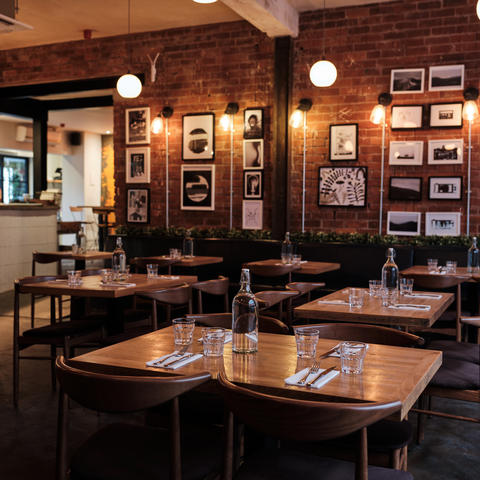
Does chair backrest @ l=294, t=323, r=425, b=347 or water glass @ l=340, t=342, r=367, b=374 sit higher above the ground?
water glass @ l=340, t=342, r=367, b=374

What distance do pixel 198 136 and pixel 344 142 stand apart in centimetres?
198

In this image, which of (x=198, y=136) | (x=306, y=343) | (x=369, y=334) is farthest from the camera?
(x=198, y=136)

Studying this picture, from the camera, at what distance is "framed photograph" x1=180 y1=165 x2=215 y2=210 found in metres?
7.59

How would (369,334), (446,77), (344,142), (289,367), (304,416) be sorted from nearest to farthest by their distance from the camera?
(304,416) → (289,367) → (369,334) → (446,77) → (344,142)

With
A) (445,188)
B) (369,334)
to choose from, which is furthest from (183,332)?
(445,188)

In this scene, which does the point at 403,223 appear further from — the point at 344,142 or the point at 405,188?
the point at 344,142

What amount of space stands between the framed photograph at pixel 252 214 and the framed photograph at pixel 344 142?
43.5 inches

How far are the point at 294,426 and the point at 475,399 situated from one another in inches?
66.3

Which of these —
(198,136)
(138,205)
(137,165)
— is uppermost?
(198,136)

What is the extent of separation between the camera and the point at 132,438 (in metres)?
2.01

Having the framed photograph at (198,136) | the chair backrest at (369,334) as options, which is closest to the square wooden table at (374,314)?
the chair backrest at (369,334)

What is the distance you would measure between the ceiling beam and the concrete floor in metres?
4.05

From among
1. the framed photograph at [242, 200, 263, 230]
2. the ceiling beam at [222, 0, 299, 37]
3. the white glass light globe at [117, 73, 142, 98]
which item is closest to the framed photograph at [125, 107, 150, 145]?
the white glass light globe at [117, 73, 142, 98]

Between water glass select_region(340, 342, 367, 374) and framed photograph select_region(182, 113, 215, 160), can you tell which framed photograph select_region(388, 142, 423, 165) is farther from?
water glass select_region(340, 342, 367, 374)
